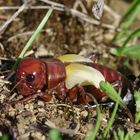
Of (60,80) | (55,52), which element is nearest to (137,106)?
(60,80)

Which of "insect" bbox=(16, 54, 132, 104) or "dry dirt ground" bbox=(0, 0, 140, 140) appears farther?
"insect" bbox=(16, 54, 132, 104)

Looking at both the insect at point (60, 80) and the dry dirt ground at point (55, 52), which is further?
the insect at point (60, 80)

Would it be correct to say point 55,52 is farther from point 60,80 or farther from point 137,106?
point 137,106

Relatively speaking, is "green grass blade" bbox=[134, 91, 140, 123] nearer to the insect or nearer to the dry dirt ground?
the dry dirt ground

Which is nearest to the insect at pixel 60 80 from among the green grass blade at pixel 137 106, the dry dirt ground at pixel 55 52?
the dry dirt ground at pixel 55 52

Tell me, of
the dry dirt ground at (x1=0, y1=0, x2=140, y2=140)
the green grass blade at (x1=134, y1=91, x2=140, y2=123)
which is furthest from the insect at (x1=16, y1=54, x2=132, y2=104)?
the green grass blade at (x1=134, y1=91, x2=140, y2=123)

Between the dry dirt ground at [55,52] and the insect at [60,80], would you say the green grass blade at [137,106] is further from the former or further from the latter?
the insect at [60,80]
